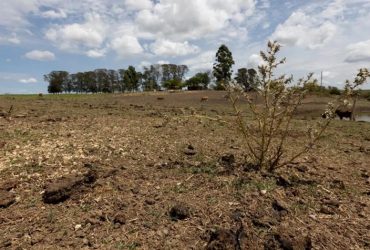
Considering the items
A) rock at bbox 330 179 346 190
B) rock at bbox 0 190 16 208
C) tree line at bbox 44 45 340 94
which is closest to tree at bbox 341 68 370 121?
rock at bbox 330 179 346 190

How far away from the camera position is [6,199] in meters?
4.05

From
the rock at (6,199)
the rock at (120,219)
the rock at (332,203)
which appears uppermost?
the rock at (6,199)

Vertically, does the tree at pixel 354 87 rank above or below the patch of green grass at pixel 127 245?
above

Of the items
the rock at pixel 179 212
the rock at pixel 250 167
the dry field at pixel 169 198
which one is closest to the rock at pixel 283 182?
the dry field at pixel 169 198

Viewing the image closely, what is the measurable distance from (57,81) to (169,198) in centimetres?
8857

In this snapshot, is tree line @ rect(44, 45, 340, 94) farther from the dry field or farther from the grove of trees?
the dry field

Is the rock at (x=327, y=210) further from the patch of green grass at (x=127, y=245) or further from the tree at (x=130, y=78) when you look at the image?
the tree at (x=130, y=78)

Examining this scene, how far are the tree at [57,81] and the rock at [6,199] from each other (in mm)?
86295

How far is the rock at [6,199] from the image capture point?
4.00 m

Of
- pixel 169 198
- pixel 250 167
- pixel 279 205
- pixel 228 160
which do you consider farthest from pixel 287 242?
pixel 228 160

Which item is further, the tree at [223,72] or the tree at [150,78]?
the tree at [150,78]

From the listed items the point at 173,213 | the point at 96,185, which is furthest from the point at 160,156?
the point at 173,213

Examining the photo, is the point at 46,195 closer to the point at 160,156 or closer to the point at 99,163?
the point at 99,163

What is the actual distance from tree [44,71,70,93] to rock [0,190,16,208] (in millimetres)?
86295
